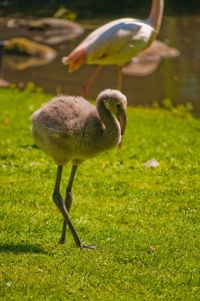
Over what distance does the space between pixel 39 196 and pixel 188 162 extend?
2851mm

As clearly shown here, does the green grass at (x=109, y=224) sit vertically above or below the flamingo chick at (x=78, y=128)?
below

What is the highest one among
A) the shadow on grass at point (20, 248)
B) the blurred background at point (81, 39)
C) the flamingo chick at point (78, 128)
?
the flamingo chick at point (78, 128)

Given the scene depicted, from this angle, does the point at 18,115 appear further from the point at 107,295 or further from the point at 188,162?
the point at 107,295

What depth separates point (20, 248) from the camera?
665 centimetres

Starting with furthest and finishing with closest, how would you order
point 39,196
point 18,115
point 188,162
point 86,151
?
point 18,115, point 188,162, point 39,196, point 86,151

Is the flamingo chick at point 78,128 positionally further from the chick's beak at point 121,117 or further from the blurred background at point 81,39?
the blurred background at point 81,39

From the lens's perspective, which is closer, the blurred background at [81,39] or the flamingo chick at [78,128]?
the flamingo chick at [78,128]

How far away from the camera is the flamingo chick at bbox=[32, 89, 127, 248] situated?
22.0 feet

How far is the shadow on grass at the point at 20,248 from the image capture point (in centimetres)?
655

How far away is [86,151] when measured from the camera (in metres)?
6.75

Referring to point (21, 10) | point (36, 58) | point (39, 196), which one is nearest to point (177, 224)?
point (39, 196)

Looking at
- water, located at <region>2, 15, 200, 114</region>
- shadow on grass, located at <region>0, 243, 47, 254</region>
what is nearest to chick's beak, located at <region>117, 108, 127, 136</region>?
shadow on grass, located at <region>0, 243, 47, 254</region>

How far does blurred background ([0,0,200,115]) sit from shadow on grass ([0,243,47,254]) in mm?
7553

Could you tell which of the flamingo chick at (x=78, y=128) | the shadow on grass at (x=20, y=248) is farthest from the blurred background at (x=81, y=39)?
the shadow on grass at (x=20, y=248)
